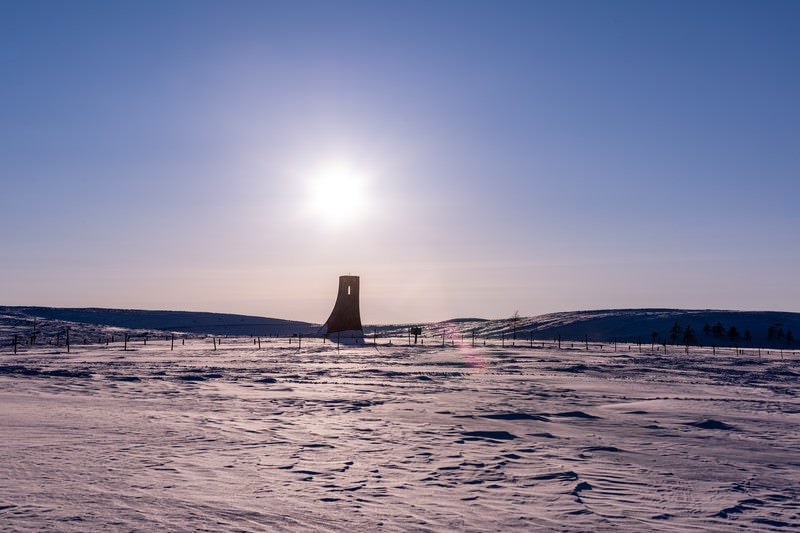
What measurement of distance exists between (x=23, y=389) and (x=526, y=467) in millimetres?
14786

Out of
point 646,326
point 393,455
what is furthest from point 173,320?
point 393,455

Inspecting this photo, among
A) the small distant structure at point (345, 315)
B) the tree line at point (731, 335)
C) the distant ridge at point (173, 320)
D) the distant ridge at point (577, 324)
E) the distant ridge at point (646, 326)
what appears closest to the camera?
the small distant structure at point (345, 315)

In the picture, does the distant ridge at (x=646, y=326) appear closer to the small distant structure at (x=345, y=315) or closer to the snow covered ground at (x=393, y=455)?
the small distant structure at (x=345, y=315)

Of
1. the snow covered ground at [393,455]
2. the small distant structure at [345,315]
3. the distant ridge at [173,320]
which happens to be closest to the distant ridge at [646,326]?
the small distant structure at [345,315]

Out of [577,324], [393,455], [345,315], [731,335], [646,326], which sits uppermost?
[345,315]

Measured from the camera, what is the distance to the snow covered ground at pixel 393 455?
271 inches

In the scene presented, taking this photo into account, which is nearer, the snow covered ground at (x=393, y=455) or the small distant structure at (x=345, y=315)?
the snow covered ground at (x=393, y=455)

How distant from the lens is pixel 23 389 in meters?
17.5

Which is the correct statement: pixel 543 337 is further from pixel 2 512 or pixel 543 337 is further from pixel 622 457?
pixel 2 512

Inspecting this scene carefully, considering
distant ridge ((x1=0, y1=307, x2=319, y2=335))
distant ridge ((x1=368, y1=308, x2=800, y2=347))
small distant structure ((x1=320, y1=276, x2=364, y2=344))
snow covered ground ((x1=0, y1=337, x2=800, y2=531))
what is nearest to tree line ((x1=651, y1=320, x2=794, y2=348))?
distant ridge ((x1=368, y1=308, x2=800, y2=347))

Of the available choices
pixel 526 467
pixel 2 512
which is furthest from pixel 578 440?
pixel 2 512

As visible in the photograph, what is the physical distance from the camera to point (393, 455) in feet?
32.6

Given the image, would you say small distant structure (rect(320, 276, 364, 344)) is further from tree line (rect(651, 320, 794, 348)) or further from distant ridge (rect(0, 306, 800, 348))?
tree line (rect(651, 320, 794, 348))

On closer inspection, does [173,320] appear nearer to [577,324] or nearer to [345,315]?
[345,315]
